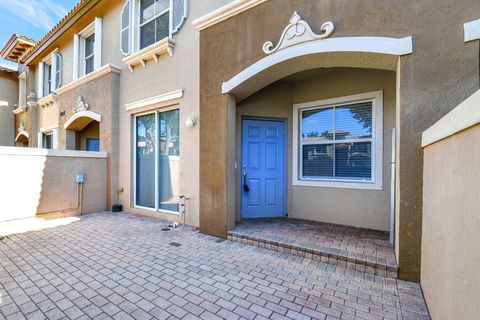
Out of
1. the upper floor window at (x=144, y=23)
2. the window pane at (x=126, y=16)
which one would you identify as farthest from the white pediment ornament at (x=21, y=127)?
the window pane at (x=126, y=16)

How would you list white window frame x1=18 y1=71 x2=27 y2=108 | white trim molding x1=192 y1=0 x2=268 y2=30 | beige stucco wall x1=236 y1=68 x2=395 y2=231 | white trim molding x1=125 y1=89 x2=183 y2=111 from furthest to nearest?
1. white window frame x1=18 y1=71 x2=27 y2=108
2. white trim molding x1=125 y1=89 x2=183 y2=111
3. beige stucco wall x1=236 y1=68 x2=395 y2=231
4. white trim molding x1=192 y1=0 x2=268 y2=30

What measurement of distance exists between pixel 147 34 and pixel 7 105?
11.5 meters

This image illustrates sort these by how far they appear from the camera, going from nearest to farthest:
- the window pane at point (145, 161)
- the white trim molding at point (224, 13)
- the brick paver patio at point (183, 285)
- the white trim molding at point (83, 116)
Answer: the brick paver patio at point (183, 285) → the white trim molding at point (224, 13) → the window pane at point (145, 161) → the white trim molding at point (83, 116)

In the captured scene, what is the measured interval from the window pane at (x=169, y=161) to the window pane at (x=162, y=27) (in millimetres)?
2024

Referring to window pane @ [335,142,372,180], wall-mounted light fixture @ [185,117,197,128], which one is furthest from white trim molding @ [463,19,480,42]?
wall-mounted light fixture @ [185,117,197,128]

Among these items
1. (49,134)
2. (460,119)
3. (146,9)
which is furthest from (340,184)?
(49,134)

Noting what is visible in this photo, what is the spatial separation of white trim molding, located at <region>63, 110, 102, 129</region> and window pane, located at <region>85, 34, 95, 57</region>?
7.70ft

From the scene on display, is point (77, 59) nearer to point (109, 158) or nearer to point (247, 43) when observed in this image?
point (109, 158)

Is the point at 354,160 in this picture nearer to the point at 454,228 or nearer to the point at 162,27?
the point at 454,228

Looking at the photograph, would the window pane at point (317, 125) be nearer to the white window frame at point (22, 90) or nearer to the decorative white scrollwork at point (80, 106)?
the decorative white scrollwork at point (80, 106)

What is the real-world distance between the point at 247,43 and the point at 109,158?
5177 mm

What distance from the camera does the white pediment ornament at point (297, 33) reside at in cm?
316

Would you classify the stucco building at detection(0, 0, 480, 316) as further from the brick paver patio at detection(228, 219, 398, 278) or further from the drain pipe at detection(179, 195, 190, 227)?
the brick paver patio at detection(228, 219, 398, 278)

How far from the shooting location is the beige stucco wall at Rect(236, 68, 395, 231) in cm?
423
